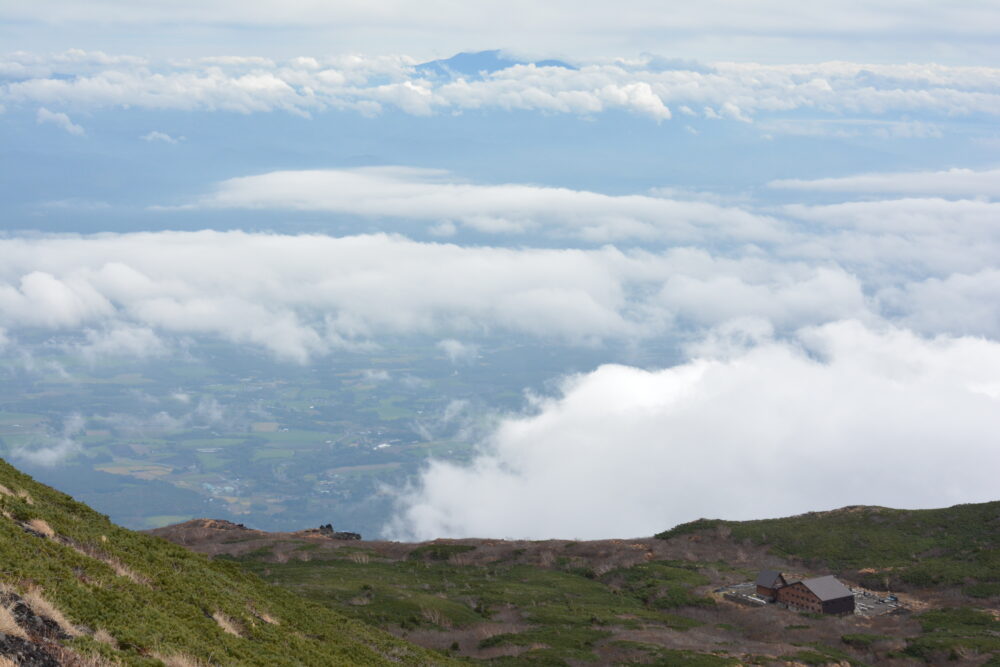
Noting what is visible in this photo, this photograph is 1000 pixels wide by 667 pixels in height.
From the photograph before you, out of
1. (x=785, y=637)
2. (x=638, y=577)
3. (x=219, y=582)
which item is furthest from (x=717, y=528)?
(x=219, y=582)

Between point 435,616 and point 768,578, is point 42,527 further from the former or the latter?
point 768,578

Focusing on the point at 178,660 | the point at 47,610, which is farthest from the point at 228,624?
the point at 47,610

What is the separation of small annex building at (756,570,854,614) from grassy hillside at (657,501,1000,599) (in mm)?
7589

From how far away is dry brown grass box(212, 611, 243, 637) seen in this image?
21.3 metres

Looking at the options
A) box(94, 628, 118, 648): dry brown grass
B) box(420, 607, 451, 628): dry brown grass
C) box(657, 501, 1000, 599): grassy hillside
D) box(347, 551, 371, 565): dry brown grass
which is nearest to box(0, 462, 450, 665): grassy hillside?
box(94, 628, 118, 648): dry brown grass

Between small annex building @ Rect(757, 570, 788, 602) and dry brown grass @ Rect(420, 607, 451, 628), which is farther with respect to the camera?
small annex building @ Rect(757, 570, 788, 602)

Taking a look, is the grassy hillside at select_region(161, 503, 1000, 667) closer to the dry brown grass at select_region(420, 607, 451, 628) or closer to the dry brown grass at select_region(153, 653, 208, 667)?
the dry brown grass at select_region(420, 607, 451, 628)

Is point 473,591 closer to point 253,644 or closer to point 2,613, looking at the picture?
point 253,644

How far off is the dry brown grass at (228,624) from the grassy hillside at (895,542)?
5032cm

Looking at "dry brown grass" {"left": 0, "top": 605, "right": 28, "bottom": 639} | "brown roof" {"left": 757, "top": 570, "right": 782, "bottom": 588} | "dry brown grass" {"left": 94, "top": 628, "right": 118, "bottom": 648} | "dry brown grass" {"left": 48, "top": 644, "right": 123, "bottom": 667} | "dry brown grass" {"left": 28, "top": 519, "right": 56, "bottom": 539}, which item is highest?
"dry brown grass" {"left": 28, "top": 519, "right": 56, "bottom": 539}

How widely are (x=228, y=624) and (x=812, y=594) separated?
42.3 metres

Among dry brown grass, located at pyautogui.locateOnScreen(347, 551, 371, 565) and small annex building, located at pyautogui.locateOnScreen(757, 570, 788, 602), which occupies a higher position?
dry brown grass, located at pyautogui.locateOnScreen(347, 551, 371, 565)

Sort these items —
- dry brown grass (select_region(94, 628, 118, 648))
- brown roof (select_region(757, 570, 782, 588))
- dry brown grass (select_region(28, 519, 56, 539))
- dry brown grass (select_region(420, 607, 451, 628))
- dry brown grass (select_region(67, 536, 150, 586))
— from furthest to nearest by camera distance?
1. brown roof (select_region(757, 570, 782, 588))
2. dry brown grass (select_region(420, 607, 451, 628))
3. dry brown grass (select_region(67, 536, 150, 586))
4. dry brown grass (select_region(28, 519, 56, 539))
5. dry brown grass (select_region(94, 628, 118, 648))

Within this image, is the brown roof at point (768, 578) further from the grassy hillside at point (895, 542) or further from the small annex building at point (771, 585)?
the grassy hillside at point (895, 542)
